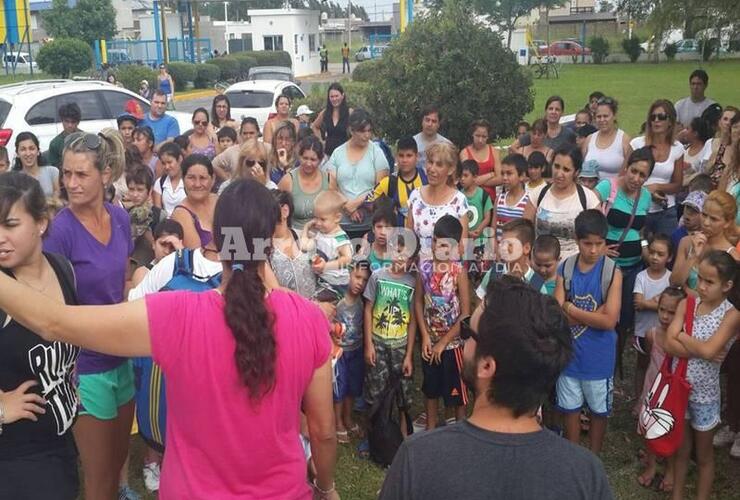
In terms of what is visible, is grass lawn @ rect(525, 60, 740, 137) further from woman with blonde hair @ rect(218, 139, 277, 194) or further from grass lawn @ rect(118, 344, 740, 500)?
grass lawn @ rect(118, 344, 740, 500)

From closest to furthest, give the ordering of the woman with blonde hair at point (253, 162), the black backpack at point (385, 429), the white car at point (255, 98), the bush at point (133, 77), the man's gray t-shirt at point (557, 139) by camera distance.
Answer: the black backpack at point (385, 429) < the woman with blonde hair at point (253, 162) < the man's gray t-shirt at point (557, 139) < the white car at point (255, 98) < the bush at point (133, 77)

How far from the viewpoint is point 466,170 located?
21.5ft

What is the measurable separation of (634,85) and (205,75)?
779 inches

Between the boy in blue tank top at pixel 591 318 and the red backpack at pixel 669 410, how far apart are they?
45cm

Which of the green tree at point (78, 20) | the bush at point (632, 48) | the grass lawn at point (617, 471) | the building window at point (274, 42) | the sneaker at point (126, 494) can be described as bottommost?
the grass lawn at point (617, 471)

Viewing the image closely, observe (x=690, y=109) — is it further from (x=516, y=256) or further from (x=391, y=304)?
(x=391, y=304)

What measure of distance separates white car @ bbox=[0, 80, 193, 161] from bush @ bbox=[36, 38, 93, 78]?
74.0ft

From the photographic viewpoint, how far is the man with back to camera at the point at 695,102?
816cm

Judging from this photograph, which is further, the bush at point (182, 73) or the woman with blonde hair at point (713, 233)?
the bush at point (182, 73)

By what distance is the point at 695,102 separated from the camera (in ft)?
27.2

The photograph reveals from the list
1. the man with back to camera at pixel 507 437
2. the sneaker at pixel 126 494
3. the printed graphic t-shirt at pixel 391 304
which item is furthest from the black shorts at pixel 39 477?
the printed graphic t-shirt at pixel 391 304

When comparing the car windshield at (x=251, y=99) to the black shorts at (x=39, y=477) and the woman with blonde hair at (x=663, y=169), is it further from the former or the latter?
the black shorts at (x=39, y=477)

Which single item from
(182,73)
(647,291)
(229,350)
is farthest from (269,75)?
(229,350)

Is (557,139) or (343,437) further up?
(557,139)
